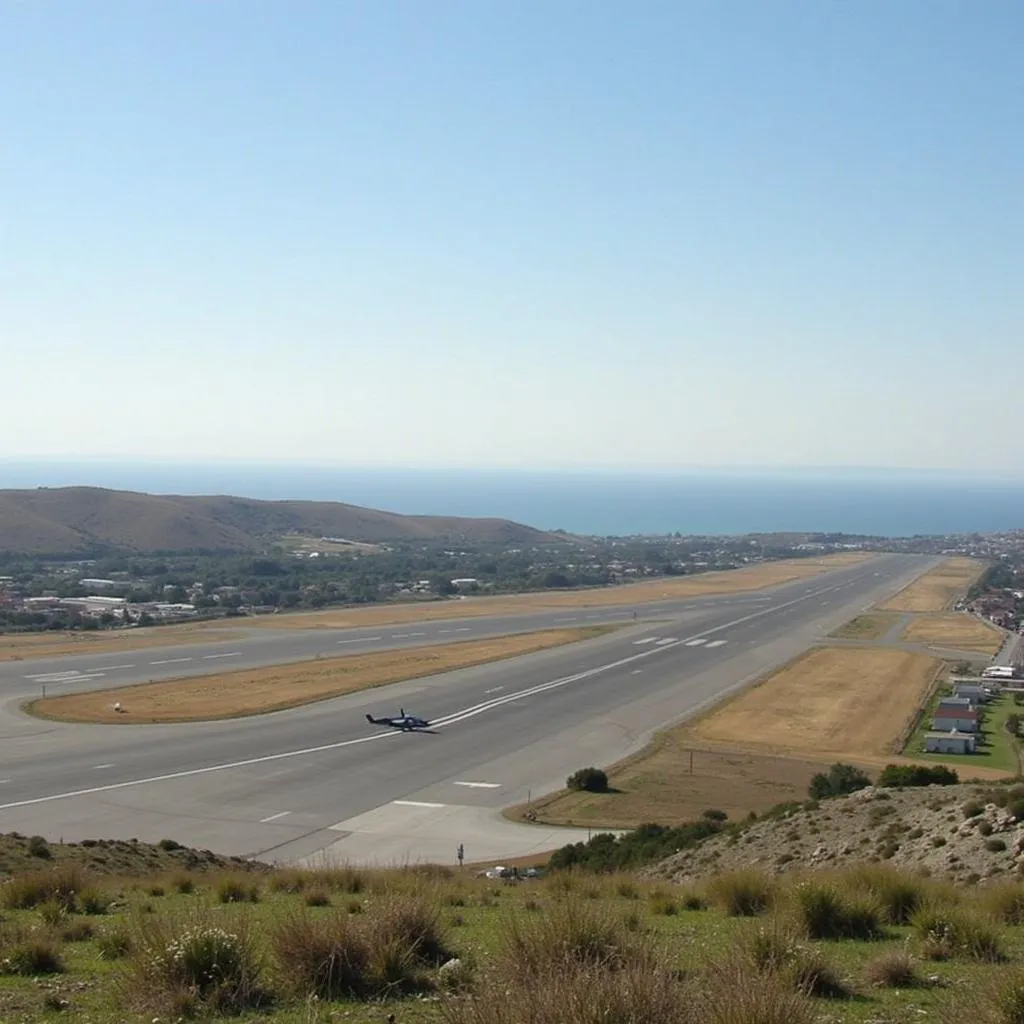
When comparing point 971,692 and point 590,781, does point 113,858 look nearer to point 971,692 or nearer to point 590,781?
point 590,781

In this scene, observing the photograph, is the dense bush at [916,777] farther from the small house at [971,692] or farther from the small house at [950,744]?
the small house at [971,692]

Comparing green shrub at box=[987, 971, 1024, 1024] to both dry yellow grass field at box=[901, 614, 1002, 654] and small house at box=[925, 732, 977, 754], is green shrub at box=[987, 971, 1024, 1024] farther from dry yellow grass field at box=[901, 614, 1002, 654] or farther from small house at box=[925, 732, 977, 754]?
dry yellow grass field at box=[901, 614, 1002, 654]

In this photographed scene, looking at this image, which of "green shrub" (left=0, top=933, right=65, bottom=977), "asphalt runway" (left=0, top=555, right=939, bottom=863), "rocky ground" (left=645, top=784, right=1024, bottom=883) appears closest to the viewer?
"green shrub" (left=0, top=933, right=65, bottom=977)

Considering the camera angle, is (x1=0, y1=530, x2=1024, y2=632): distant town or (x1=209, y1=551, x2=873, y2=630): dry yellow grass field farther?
(x1=0, y1=530, x2=1024, y2=632): distant town

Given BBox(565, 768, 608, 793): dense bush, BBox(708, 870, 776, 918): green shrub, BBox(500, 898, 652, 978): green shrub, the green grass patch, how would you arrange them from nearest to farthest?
the green grass patch
BBox(500, 898, 652, 978): green shrub
BBox(708, 870, 776, 918): green shrub
BBox(565, 768, 608, 793): dense bush

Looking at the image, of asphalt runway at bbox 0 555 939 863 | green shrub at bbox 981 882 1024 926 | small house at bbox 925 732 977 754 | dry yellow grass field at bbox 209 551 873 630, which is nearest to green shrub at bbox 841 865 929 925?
green shrub at bbox 981 882 1024 926

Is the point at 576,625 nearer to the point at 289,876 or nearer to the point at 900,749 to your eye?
the point at 900,749

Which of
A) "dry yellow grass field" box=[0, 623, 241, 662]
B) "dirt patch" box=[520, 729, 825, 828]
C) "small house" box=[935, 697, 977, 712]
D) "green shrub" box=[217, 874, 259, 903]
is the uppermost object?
"green shrub" box=[217, 874, 259, 903]
